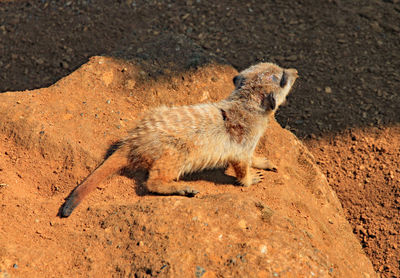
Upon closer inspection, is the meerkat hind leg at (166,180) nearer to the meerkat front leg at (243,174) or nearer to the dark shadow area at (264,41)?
the meerkat front leg at (243,174)

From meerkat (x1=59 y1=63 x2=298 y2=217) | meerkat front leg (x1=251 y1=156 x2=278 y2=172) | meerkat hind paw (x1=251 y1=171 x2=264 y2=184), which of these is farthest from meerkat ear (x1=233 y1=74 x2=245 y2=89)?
meerkat hind paw (x1=251 y1=171 x2=264 y2=184)

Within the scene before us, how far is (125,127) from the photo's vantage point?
2.96 meters

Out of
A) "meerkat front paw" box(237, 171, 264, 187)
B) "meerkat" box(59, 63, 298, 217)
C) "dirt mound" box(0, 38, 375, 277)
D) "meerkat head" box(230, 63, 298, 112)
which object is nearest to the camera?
"dirt mound" box(0, 38, 375, 277)

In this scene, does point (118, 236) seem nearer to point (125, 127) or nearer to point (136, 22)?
point (125, 127)

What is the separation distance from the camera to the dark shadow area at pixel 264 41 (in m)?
4.13

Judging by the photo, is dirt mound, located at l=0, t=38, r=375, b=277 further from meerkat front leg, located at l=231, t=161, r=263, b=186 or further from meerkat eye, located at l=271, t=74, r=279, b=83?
meerkat eye, located at l=271, t=74, r=279, b=83

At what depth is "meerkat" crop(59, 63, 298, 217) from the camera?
8.45 feet

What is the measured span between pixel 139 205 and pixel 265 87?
1.39 m

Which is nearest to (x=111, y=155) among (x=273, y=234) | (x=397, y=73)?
(x=273, y=234)

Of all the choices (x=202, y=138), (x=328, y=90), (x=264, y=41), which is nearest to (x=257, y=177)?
(x=202, y=138)

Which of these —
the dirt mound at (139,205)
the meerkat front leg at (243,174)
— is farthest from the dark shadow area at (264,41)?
the meerkat front leg at (243,174)

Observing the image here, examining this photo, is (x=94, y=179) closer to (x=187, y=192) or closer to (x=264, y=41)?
(x=187, y=192)

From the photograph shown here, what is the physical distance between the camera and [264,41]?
189 inches

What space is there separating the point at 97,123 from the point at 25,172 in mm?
661
